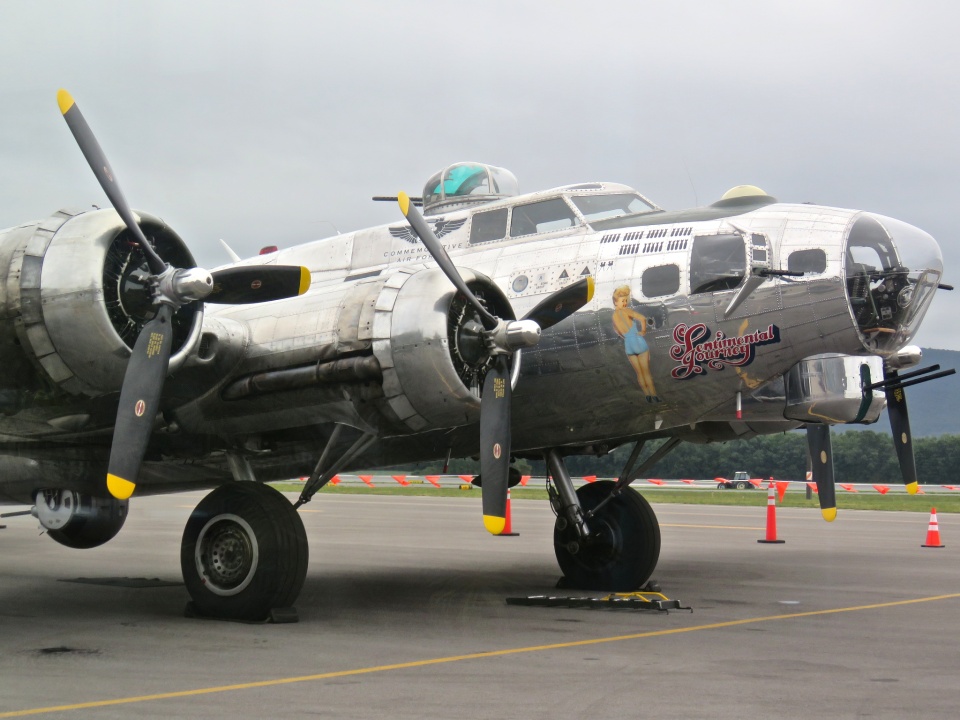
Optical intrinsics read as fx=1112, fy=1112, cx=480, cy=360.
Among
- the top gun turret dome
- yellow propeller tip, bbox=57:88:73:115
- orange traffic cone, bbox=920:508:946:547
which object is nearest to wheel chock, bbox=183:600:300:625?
yellow propeller tip, bbox=57:88:73:115

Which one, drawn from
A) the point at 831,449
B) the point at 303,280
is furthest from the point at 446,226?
the point at 831,449

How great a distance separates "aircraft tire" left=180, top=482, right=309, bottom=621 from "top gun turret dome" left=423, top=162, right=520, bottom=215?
15.7ft

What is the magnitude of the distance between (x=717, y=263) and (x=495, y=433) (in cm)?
277

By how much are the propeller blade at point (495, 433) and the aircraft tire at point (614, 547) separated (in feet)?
10.2

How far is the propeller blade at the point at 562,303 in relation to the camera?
10.6m

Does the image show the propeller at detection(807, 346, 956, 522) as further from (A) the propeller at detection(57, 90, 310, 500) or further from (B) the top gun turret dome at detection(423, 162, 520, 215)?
(A) the propeller at detection(57, 90, 310, 500)

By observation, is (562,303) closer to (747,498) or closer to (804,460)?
(747,498)

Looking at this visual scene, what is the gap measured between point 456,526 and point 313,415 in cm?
1585

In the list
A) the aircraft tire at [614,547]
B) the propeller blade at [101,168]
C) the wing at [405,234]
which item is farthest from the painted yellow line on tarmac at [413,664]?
the wing at [405,234]

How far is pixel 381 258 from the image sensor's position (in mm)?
13016

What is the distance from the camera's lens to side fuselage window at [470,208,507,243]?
501 inches

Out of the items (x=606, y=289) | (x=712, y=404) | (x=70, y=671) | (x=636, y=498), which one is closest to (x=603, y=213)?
(x=606, y=289)

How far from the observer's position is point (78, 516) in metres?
13.2

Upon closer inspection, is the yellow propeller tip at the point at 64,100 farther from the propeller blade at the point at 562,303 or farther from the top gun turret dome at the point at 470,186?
the top gun turret dome at the point at 470,186
